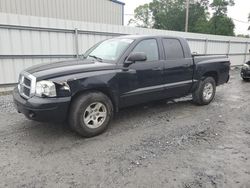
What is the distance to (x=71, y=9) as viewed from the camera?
12.6 m

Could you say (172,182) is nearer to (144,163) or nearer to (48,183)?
(144,163)

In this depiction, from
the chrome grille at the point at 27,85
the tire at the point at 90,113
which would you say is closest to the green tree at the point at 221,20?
the tire at the point at 90,113

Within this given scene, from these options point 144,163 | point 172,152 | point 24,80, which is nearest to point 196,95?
point 172,152

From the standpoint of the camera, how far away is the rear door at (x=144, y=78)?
445cm

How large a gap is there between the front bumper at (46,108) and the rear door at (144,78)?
1.21 meters

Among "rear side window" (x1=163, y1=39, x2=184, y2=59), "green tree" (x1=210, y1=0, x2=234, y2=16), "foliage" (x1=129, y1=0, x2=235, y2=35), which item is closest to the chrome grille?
"rear side window" (x1=163, y1=39, x2=184, y2=59)

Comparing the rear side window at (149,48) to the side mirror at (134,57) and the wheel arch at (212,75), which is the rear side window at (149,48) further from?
the wheel arch at (212,75)

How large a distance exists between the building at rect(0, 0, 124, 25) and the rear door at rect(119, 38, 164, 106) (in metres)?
8.54

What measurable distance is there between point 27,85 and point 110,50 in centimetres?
184

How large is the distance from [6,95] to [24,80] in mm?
3700

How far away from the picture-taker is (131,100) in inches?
181

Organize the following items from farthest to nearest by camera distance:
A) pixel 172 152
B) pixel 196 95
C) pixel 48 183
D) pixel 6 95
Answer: pixel 6 95
pixel 196 95
pixel 172 152
pixel 48 183

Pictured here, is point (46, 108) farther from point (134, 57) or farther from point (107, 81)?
point (134, 57)

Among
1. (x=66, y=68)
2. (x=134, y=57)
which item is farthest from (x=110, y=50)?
(x=66, y=68)
